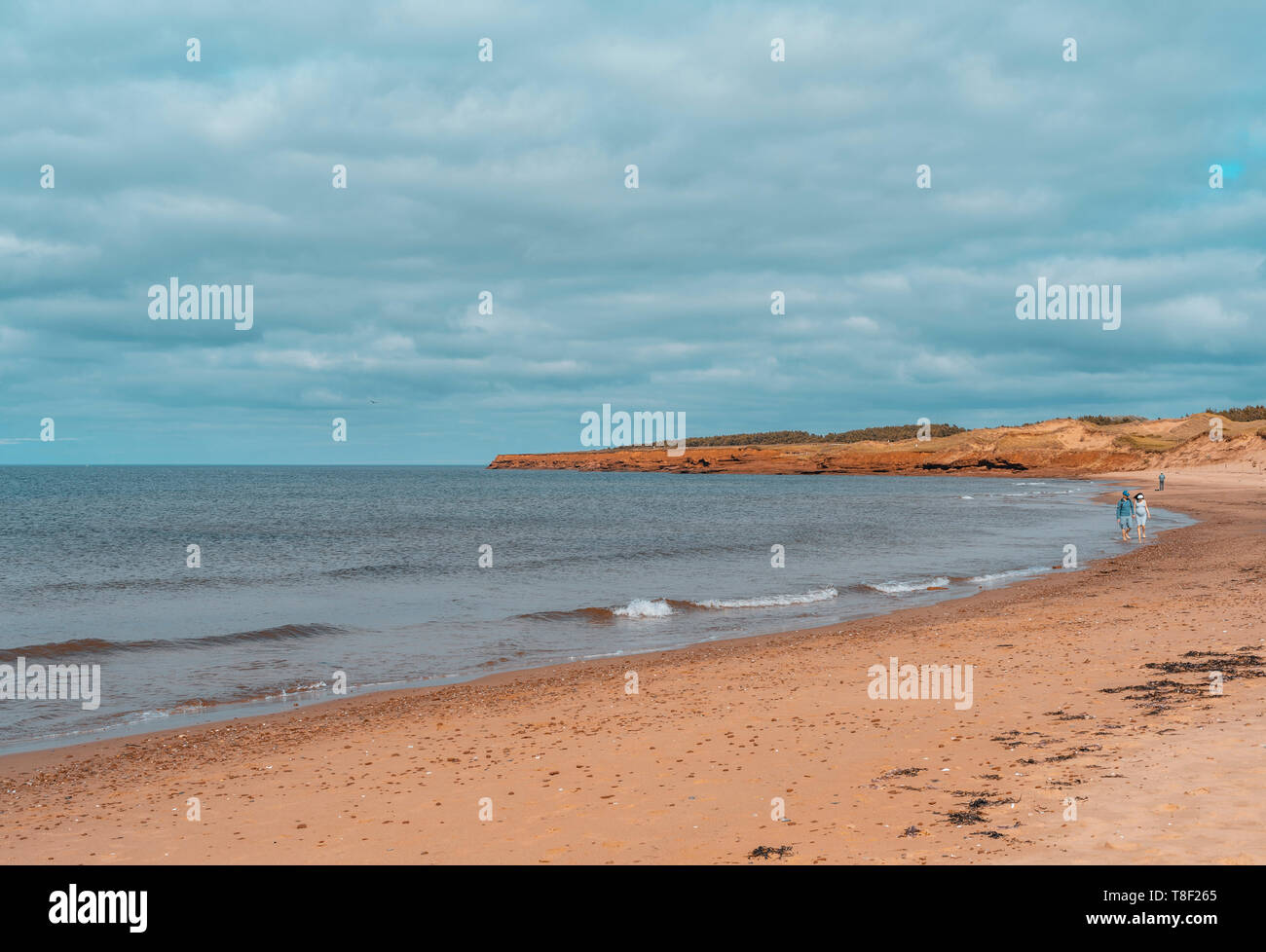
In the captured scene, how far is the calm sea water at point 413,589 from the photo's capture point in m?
16.8

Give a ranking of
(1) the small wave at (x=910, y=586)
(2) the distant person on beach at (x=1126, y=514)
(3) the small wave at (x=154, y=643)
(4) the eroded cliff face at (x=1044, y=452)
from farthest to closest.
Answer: (4) the eroded cliff face at (x=1044, y=452)
(2) the distant person on beach at (x=1126, y=514)
(1) the small wave at (x=910, y=586)
(3) the small wave at (x=154, y=643)

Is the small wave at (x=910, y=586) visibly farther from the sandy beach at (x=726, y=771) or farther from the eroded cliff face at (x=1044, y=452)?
the eroded cliff face at (x=1044, y=452)

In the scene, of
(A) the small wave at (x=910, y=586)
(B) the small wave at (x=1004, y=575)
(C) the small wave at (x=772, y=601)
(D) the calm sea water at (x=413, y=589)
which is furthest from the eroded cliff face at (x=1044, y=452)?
(C) the small wave at (x=772, y=601)

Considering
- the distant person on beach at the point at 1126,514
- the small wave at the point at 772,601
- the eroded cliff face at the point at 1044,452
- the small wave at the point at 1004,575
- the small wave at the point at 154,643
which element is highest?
the eroded cliff face at the point at 1044,452

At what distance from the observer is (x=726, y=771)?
8711 millimetres

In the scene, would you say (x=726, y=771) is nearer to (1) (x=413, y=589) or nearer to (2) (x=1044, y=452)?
(1) (x=413, y=589)

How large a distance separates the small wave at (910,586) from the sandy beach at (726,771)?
37.2 ft

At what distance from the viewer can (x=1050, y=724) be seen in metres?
9.48

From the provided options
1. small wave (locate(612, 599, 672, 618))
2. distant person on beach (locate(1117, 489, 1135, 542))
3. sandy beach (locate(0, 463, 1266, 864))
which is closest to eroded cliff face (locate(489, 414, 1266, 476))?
distant person on beach (locate(1117, 489, 1135, 542))

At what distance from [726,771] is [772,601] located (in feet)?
55.9

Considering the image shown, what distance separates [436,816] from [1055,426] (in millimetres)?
181234
